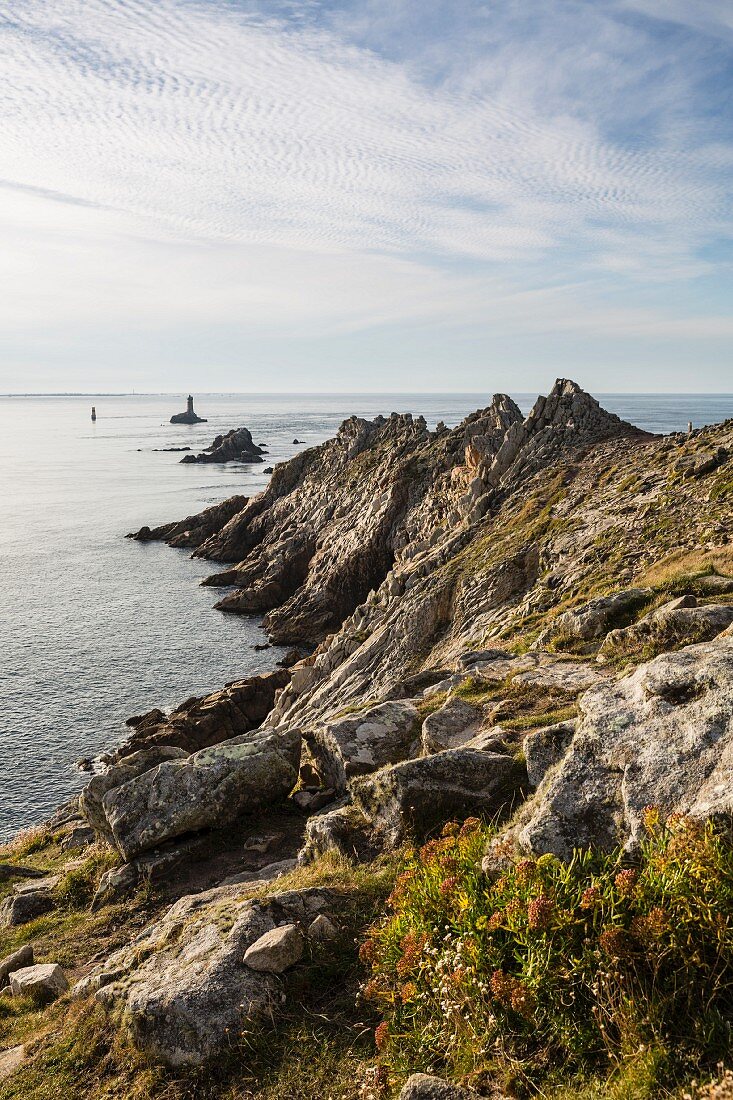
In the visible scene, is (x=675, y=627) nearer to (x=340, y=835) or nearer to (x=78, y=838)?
(x=340, y=835)

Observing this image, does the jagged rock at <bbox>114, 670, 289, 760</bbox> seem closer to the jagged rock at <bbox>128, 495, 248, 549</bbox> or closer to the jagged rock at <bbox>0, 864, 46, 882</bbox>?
the jagged rock at <bbox>0, 864, 46, 882</bbox>

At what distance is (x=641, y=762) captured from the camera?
7867mm

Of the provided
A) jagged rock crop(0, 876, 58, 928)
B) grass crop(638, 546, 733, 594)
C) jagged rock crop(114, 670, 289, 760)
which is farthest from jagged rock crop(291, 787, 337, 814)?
jagged rock crop(114, 670, 289, 760)

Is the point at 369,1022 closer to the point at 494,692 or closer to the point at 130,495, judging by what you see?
the point at 494,692

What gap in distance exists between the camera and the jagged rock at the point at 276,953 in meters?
8.50

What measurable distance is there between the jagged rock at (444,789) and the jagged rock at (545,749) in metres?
0.70

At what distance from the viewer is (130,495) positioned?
128375 mm

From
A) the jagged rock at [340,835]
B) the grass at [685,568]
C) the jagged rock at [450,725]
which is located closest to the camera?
the jagged rock at [340,835]

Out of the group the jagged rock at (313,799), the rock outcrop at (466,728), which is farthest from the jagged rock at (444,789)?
the jagged rock at (313,799)

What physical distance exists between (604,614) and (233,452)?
16998 cm

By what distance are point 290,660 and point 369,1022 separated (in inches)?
1928

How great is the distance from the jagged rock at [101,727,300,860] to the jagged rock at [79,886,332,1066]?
377 centimetres

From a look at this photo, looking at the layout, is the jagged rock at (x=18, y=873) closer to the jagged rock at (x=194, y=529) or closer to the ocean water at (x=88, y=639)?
the ocean water at (x=88, y=639)

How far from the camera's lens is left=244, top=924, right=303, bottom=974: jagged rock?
8.50m
